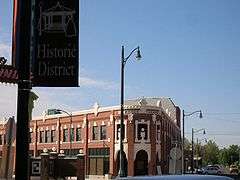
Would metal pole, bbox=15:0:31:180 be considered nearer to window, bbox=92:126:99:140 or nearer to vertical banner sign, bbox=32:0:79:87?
vertical banner sign, bbox=32:0:79:87

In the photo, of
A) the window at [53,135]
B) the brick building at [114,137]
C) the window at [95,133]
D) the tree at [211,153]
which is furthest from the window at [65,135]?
the tree at [211,153]

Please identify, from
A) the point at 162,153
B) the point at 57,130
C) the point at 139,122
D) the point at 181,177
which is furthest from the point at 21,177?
the point at 57,130

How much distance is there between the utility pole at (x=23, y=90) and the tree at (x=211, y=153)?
163 meters

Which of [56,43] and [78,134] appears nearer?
[56,43]

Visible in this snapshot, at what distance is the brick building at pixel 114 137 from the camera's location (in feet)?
214

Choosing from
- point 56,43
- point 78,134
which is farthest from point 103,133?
point 56,43

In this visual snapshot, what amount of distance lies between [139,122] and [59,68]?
58913 mm

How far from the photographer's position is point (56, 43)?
6691 millimetres

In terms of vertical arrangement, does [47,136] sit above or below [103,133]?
below

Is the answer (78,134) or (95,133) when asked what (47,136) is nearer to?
(78,134)

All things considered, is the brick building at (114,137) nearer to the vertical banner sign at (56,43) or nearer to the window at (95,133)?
the window at (95,133)

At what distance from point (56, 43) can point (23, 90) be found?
0.79 m

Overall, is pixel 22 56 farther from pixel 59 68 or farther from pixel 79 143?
pixel 79 143

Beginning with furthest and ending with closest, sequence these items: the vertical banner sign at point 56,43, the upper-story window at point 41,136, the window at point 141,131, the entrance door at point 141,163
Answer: the upper-story window at point 41,136
the entrance door at point 141,163
the window at point 141,131
the vertical banner sign at point 56,43
